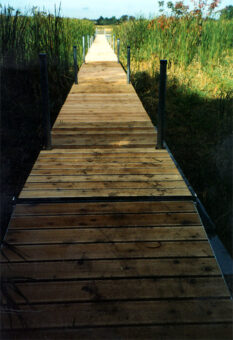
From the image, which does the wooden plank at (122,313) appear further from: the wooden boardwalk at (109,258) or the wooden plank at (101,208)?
the wooden plank at (101,208)

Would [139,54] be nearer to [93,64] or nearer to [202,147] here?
[93,64]

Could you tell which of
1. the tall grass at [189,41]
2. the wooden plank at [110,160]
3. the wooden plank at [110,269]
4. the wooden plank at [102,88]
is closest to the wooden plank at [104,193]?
the wooden plank at [110,160]

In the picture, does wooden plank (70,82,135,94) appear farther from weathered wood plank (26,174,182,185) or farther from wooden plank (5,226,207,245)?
wooden plank (5,226,207,245)

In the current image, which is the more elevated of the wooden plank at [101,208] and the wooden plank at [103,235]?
the wooden plank at [101,208]

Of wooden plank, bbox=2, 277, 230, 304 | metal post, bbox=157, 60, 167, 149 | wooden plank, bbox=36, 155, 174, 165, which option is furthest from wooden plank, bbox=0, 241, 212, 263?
metal post, bbox=157, 60, 167, 149

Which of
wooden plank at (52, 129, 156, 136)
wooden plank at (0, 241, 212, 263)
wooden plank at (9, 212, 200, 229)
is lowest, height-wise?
wooden plank at (0, 241, 212, 263)

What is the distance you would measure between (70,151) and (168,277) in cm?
207

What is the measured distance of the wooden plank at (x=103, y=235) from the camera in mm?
2066

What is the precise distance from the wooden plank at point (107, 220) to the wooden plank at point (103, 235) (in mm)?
55

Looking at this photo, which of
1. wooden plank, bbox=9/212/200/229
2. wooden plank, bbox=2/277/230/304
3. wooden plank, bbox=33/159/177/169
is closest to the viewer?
wooden plank, bbox=2/277/230/304

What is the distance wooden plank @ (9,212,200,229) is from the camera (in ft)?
7.27

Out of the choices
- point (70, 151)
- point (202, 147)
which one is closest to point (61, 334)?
point (70, 151)

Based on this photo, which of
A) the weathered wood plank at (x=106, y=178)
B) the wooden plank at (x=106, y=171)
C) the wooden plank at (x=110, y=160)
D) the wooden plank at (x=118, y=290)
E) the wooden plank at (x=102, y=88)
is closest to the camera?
the wooden plank at (x=118, y=290)

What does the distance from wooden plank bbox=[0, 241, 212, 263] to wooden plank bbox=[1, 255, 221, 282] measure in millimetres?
36
